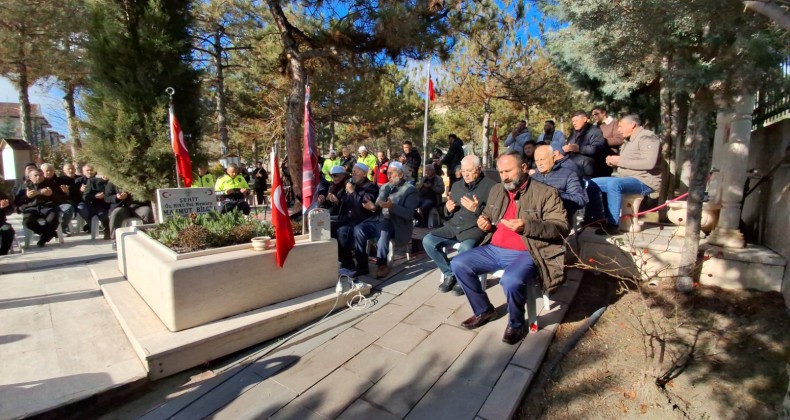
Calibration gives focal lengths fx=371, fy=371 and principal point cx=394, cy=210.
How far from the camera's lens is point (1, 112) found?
46.8 meters

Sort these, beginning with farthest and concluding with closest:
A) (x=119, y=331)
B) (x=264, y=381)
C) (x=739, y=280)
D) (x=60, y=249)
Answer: (x=60, y=249)
(x=119, y=331)
(x=739, y=280)
(x=264, y=381)

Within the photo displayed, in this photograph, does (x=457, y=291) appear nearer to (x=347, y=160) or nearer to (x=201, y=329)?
(x=201, y=329)

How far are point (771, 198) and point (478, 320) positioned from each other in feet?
9.85

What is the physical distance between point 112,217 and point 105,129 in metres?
1.67

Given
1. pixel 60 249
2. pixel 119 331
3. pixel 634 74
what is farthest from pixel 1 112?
pixel 634 74

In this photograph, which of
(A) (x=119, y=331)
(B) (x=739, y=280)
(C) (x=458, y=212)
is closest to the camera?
(B) (x=739, y=280)

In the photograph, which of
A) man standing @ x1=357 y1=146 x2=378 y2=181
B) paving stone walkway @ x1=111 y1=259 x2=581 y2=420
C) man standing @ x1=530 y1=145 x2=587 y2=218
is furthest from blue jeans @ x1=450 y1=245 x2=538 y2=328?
man standing @ x1=357 y1=146 x2=378 y2=181

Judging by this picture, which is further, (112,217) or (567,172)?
(112,217)

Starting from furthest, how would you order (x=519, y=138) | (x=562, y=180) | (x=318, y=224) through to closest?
(x=519, y=138)
(x=318, y=224)
(x=562, y=180)

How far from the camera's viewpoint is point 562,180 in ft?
12.7

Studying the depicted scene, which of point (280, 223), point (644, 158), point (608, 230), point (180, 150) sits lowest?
point (608, 230)

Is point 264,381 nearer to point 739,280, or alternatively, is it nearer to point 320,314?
point 320,314

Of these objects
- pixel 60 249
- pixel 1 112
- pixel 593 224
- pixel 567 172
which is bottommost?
pixel 60 249

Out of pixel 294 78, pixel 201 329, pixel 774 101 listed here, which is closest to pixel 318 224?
pixel 201 329
